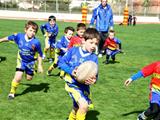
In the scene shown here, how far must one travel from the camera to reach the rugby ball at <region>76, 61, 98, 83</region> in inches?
239

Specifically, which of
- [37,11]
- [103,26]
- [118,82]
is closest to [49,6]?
[37,11]

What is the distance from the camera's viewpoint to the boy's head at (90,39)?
6.05 metres

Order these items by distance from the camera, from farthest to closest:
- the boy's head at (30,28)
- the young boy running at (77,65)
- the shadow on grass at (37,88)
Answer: the shadow on grass at (37,88) < the boy's head at (30,28) < the young boy running at (77,65)

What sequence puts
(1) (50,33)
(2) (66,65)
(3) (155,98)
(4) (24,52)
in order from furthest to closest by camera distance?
(1) (50,33), (4) (24,52), (3) (155,98), (2) (66,65)

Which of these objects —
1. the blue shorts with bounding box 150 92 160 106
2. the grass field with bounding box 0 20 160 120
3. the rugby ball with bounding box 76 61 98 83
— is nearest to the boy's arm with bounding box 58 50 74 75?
the rugby ball with bounding box 76 61 98 83

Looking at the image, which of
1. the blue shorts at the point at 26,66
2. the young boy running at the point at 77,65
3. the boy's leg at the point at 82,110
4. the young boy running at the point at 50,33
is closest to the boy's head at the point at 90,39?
the young boy running at the point at 77,65

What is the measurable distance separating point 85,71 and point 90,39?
534 millimetres

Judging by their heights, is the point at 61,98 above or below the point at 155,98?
below

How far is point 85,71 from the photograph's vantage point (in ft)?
19.9

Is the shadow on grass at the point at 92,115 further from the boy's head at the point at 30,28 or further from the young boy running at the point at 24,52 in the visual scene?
the boy's head at the point at 30,28

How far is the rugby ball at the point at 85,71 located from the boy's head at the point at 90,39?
0.26 meters

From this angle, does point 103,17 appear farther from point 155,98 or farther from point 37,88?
point 155,98

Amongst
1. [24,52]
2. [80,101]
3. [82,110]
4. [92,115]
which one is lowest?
[92,115]

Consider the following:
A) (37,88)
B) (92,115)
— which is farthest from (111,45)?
(92,115)
